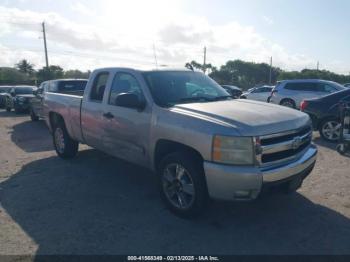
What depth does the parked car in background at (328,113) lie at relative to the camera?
9.03 meters

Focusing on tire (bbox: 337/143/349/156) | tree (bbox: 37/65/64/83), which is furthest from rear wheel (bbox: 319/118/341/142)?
tree (bbox: 37/65/64/83)

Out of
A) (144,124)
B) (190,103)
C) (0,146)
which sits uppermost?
(190,103)

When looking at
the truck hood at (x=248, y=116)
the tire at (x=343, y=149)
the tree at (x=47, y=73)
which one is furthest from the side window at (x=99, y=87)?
the tree at (x=47, y=73)

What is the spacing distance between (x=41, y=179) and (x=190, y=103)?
3.26 meters

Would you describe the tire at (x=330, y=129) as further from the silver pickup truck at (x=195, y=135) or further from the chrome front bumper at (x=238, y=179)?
the chrome front bumper at (x=238, y=179)

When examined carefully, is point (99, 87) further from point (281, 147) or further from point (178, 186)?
point (281, 147)

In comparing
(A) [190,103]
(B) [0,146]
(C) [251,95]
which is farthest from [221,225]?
(C) [251,95]

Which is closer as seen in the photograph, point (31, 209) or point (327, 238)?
point (327, 238)

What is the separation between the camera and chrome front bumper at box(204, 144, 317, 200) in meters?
3.70

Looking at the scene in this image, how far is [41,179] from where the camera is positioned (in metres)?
6.15

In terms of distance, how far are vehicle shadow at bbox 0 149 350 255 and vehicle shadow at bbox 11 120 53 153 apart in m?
3.42

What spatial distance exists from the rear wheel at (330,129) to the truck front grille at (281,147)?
17.1 ft

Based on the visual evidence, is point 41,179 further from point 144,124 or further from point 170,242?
point 170,242

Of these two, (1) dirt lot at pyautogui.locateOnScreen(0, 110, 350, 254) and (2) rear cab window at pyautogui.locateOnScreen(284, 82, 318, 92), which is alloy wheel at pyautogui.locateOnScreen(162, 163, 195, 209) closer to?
(1) dirt lot at pyautogui.locateOnScreen(0, 110, 350, 254)
